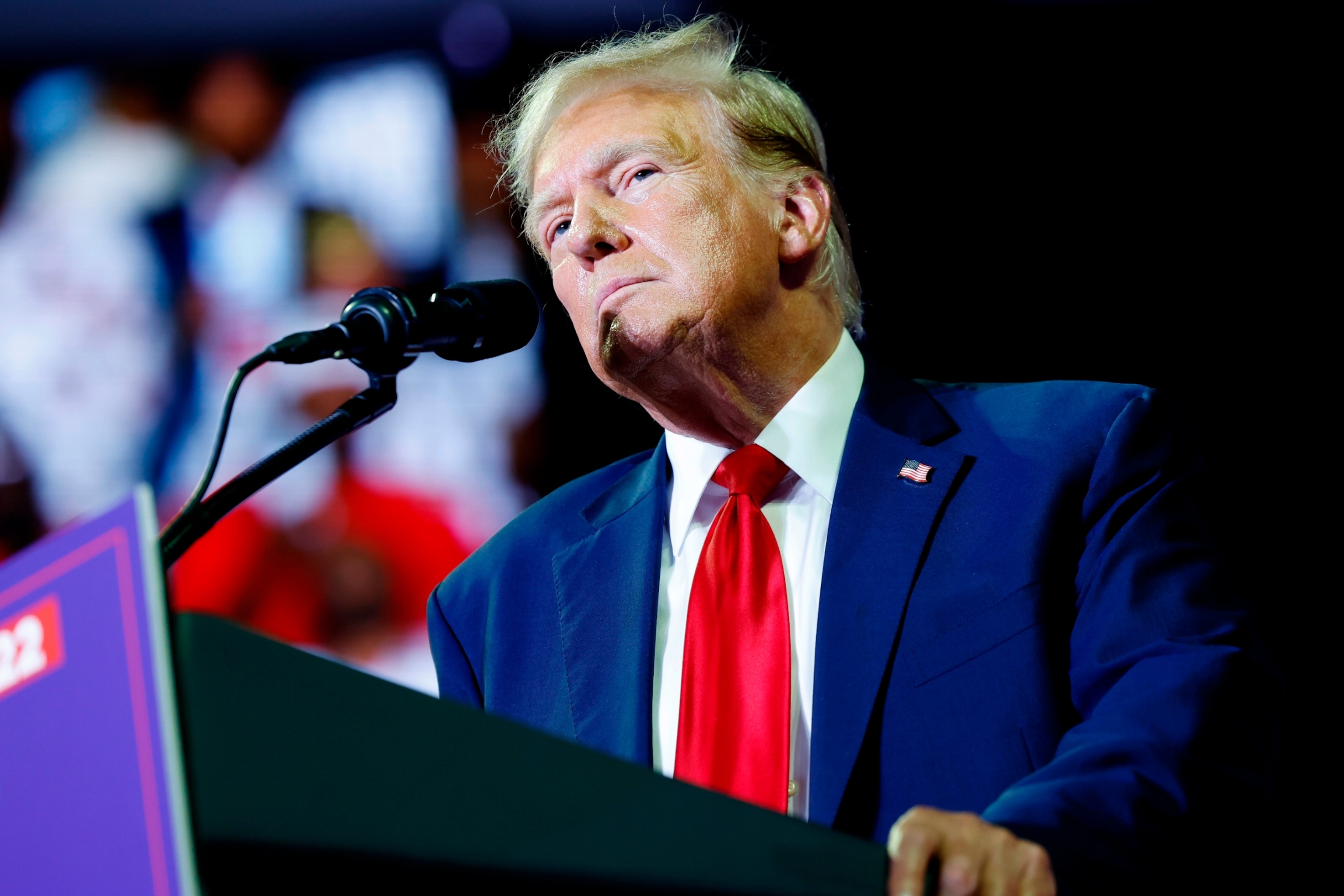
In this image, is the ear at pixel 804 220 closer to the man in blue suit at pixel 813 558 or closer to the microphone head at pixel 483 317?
the man in blue suit at pixel 813 558

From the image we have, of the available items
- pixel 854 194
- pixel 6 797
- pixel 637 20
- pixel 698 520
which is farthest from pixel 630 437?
pixel 6 797

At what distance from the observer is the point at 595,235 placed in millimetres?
1840

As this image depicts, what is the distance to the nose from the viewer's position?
6.04ft

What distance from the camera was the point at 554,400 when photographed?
3.21 m

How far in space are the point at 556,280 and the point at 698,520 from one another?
45cm

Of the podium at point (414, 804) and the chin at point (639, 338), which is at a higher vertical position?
the podium at point (414, 804)

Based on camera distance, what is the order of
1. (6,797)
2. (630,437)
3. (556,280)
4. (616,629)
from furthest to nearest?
(630,437)
(556,280)
(616,629)
(6,797)

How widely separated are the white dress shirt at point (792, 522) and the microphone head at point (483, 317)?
48 cm

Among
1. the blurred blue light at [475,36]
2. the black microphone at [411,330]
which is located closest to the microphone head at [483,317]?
the black microphone at [411,330]

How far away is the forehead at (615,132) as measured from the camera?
1925 millimetres

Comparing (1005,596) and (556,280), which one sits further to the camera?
(556,280)

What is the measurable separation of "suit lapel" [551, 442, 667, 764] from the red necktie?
7 centimetres

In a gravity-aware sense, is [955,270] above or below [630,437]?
above

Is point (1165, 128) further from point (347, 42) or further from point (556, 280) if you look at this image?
point (347, 42)
